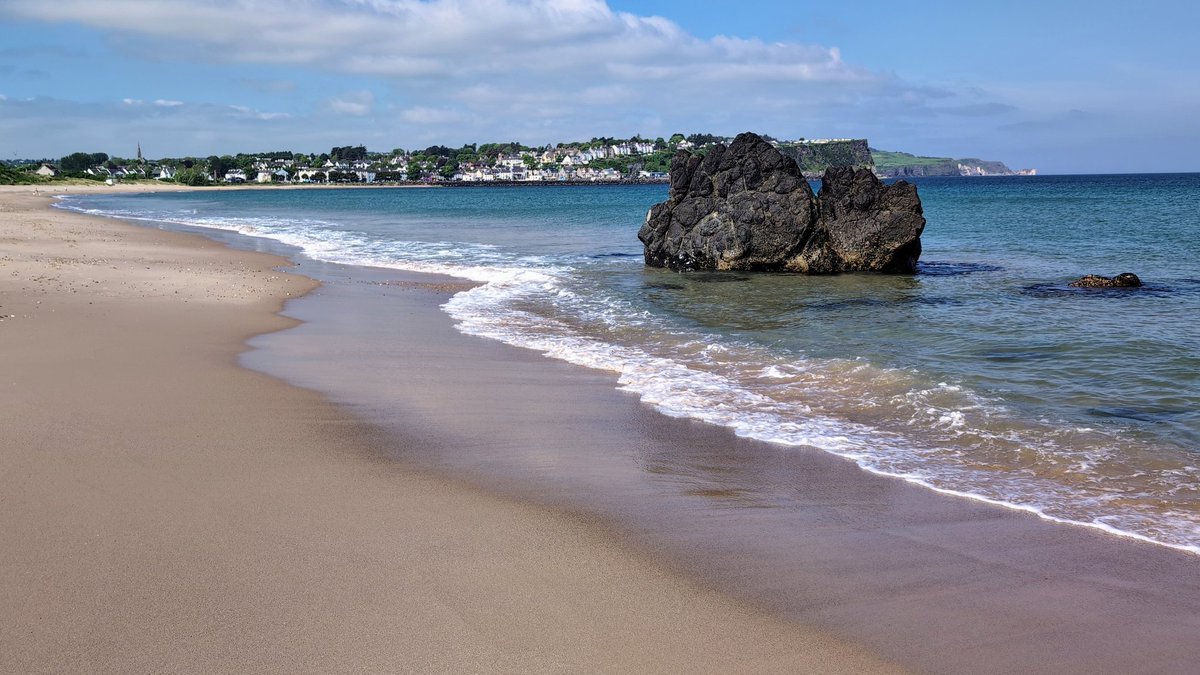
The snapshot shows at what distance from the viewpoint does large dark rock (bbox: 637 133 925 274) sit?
23094mm

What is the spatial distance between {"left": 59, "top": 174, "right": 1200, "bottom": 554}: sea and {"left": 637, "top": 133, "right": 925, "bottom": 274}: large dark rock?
3.16 feet

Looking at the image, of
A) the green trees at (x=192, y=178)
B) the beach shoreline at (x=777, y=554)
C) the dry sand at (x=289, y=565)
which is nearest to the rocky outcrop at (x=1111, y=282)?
the beach shoreline at (x=777, y=554)

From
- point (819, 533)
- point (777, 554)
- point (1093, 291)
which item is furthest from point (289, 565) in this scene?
point (1093, 291)

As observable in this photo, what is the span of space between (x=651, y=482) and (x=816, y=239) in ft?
60.2

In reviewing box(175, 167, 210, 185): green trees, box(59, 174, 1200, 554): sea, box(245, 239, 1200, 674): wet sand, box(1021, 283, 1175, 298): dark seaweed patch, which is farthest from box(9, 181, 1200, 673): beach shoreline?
box(175, 167, 210, 185): green trees

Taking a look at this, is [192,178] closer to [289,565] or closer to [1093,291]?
[1093,291]

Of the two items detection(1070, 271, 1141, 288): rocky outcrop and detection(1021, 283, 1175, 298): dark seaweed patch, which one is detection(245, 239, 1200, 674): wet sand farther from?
detection(1070, 271, 1141, 288): rocky outcrop

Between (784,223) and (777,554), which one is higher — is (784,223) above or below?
above

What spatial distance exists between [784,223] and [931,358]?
1269cm

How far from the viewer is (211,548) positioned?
4.95 metres

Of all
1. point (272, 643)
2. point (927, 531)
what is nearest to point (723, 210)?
point (927, 531)

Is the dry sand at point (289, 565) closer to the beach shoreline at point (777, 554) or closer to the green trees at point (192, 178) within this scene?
the beach shoreline at point (777, 554)

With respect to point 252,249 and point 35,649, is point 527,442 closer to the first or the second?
point 35,649

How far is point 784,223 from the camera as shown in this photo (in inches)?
920
